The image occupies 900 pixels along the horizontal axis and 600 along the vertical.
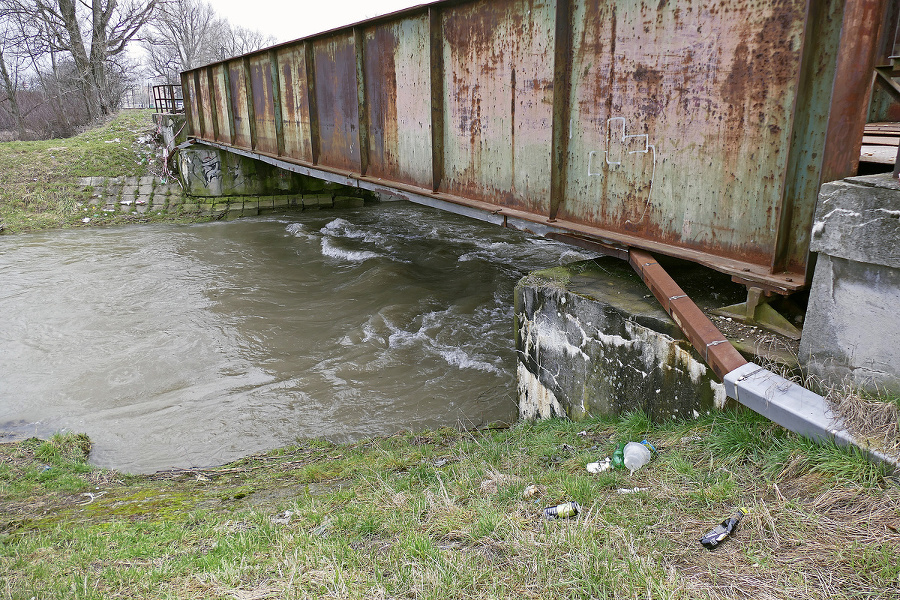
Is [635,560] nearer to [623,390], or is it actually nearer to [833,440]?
[833,440]

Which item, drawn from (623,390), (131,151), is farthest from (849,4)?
(131,151)

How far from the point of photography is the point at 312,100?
9.75 m

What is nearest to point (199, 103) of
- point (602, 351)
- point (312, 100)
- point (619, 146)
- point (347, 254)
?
point (347, 254)

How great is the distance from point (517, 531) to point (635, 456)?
100cm

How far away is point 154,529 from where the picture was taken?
144 inches

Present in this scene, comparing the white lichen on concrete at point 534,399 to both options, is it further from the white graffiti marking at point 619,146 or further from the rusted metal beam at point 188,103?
the rusted metal beam at point 188,103

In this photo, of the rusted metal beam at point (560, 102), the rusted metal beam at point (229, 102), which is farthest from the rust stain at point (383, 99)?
the rusted metal beam at point (229, 102)

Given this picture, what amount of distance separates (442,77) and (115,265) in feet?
31.5

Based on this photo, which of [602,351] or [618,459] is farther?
[602,351]

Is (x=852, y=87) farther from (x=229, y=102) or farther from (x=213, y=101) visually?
(x=213, y=101)

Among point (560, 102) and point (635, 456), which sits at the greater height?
point (560, 102)

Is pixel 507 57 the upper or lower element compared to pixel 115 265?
upper

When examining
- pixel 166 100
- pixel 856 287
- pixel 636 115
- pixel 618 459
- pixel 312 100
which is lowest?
pixel 618 459

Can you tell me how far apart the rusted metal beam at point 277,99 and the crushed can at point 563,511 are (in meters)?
→ 10.4
